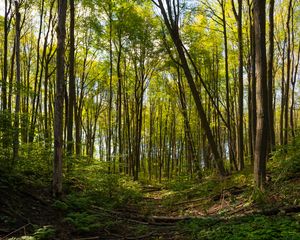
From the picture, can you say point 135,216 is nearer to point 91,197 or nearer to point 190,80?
point 91,197

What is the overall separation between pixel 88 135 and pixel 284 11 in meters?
20.3

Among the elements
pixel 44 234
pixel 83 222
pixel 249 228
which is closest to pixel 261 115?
pixel 249 228

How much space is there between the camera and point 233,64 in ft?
77.8

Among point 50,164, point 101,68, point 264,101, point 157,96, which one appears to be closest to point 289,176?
point 264,101

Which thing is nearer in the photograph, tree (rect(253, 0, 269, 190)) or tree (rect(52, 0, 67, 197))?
tree (rect(253, 0, 269, 190))

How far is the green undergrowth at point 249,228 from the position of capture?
460cm

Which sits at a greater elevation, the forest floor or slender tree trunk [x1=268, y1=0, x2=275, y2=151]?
slender tree trunk [x1=268, y1=0, x2=275, y2=151]

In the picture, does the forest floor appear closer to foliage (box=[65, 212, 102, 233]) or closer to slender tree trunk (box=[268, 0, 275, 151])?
foliage (box=[65, 212, 102, 233])

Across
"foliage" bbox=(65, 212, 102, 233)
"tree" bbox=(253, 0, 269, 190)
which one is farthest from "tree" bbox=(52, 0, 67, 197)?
"tree" bbox=(253, 0, 269, 190)

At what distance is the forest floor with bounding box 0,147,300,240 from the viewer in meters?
5.41

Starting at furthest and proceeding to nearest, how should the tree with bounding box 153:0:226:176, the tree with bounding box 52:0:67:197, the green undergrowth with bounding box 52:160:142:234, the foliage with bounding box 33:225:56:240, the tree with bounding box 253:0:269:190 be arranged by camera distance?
the tree with bounding box 153:0:226:176
the tree with bounding box 52:0:67:197
the tree with bounding box 253:0:269:190
the green undergrowth with bounding box 52:160:142:234
the foliage with bounding box 33:225:56:240

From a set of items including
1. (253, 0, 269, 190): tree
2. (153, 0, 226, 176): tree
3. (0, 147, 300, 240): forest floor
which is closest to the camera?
(0, 147, 300, 240): forest floor

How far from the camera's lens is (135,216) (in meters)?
8.54

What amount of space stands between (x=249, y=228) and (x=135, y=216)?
4.08m
